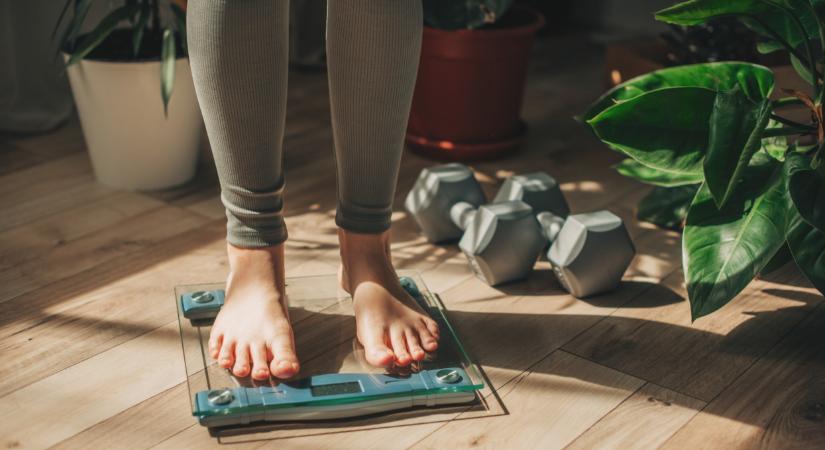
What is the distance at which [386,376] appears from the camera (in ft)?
3.63

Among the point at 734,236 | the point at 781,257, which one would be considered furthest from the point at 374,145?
the point at 781,257

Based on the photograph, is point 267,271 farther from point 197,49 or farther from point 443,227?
point 443,227

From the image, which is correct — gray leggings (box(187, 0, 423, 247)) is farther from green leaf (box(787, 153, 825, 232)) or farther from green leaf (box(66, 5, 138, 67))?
green leaf (box(66, 5, 138, 67))

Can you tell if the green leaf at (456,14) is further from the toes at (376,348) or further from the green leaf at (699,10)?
the toes at (376,348)

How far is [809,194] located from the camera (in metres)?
1.14

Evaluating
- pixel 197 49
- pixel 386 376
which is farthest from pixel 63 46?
pixel 386 376

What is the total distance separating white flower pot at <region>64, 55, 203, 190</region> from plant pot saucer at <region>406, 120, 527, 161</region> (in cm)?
44

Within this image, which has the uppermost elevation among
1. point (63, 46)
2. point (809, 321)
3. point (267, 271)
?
point (63, 46)

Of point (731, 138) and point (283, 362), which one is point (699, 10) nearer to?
point (731, 138)

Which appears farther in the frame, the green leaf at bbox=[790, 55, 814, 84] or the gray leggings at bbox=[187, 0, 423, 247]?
the green leaf at bbox=[790, 55, 814, 84]

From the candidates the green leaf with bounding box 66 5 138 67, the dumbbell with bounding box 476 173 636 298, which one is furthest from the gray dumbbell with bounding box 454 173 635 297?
the green leaf with bounding box 66 5 138 67

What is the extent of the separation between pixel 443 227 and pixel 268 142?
1.61ft

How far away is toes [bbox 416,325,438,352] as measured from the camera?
115 centimetres

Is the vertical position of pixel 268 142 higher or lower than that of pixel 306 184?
higher
